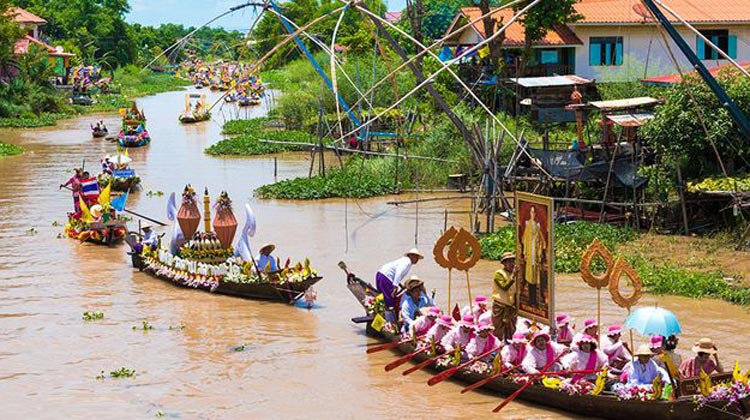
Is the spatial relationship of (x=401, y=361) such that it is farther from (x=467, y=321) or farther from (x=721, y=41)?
(x=721, y=41)

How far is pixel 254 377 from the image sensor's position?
14.2 m

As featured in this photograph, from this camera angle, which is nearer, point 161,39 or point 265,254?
point 265,254

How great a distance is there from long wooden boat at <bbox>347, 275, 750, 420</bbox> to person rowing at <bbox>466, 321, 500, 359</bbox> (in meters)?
0.20

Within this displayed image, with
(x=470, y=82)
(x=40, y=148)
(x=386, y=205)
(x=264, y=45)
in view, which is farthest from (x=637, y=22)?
(x=264, y=45)

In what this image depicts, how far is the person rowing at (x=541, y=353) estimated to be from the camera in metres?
12.4

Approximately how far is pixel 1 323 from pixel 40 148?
2319cm

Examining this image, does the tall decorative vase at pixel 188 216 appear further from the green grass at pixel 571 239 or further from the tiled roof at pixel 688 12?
the tiled roof at pixel 688 12

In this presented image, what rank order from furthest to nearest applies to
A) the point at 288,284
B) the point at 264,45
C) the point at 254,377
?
the point at 264,45 → the point at 288,284 → the point at 254,377

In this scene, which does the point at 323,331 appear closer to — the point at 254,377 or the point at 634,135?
the point at 254,377

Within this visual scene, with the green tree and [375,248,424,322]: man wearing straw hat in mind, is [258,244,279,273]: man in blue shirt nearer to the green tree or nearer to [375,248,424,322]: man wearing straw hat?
[375,248,424,322]: man wearing straw hat

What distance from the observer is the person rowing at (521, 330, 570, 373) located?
12.4m

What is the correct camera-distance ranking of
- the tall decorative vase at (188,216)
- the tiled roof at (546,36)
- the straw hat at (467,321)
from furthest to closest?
the tiled roof at (546,36) < the tall decorative vase at (188,216) < the straw hat at (467,321)

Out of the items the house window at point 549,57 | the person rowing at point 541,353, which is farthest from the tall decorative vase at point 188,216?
the house window at point 549,57

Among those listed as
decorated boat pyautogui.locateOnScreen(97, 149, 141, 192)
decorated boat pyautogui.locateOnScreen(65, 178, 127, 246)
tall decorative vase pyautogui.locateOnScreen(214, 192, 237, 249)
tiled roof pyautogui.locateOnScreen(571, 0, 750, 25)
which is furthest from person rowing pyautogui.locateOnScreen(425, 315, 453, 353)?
tiled roof pyautogui.locateOnScreen(571, 0, 750, 25)
